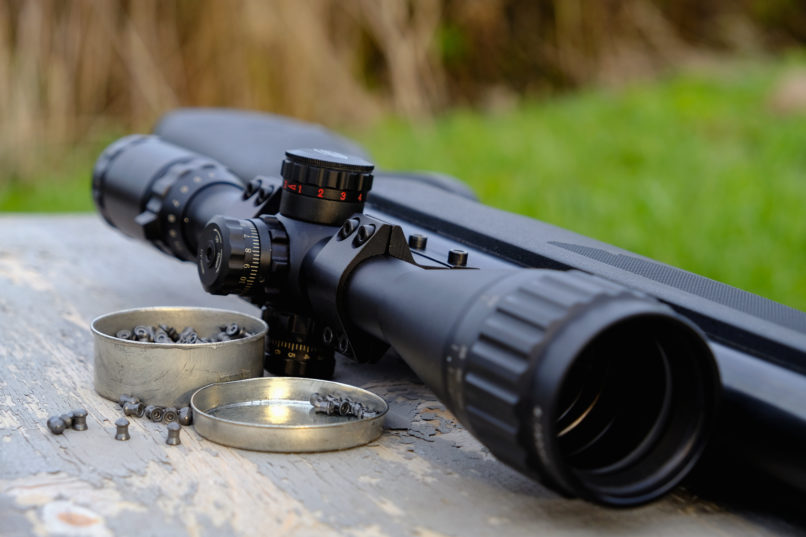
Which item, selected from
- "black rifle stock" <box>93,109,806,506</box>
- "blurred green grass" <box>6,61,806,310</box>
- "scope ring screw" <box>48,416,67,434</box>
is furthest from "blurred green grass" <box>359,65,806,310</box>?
"scope ring screw" <box>48,416,67,434</box>

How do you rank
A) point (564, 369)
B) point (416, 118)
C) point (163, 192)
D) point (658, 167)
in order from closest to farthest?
point (564, 369)
point (163, 192)
point (658, 167)
point (416, 118)

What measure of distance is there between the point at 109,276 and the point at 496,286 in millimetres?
1020

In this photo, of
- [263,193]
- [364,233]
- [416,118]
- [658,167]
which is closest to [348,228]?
[364,233]

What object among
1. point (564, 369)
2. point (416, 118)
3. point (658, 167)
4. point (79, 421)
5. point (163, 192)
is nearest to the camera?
point (564, 369)

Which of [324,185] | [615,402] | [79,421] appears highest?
[324,185]

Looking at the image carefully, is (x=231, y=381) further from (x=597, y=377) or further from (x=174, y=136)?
(x=174, y=136)

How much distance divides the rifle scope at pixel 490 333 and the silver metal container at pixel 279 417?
2.3 inches

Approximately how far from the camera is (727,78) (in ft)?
15.7

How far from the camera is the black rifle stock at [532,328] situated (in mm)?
696

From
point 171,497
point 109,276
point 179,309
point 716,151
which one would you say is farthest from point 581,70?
point 171,497

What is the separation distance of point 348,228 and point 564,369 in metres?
0.36

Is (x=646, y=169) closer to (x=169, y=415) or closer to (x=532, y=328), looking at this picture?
(x=169, y=415)

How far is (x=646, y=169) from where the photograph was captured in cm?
322

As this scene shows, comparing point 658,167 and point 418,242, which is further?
point 658,167
